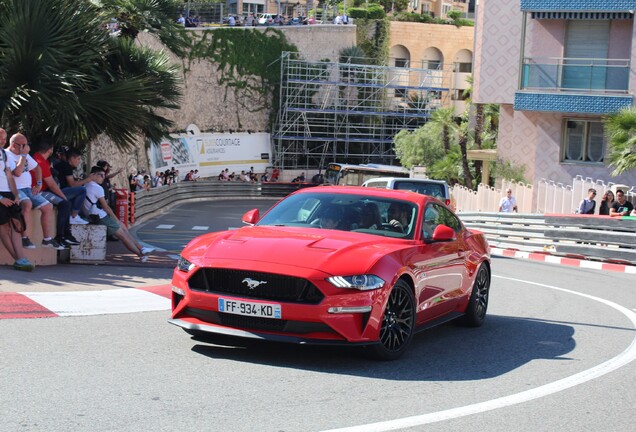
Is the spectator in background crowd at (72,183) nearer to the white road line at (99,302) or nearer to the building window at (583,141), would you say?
the white road line at (99,302)

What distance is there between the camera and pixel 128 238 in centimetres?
1491

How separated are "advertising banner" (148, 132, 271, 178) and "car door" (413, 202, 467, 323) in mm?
38793

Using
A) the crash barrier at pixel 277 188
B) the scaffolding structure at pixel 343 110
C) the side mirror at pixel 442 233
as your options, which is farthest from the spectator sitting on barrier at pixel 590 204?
the scaffolding structure at pixel 343 110

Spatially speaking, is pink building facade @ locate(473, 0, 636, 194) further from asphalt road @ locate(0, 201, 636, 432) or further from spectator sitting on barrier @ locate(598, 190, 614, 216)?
asphalt road @ locate(0, 201, 636, 432)

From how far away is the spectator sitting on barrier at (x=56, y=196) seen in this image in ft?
43.6

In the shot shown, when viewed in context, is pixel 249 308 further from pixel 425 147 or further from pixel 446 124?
pixel 425 147

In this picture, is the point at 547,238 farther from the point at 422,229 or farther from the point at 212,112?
the point at 212,112

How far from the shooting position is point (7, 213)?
12102 millimetres

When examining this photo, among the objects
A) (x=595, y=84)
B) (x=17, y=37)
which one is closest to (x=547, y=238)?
(x=595, y=84)

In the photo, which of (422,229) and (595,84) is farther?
(595,84)

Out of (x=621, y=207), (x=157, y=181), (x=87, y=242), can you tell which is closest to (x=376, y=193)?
(x=87, y=242)

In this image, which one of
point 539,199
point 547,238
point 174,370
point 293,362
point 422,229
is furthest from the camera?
point 539,199

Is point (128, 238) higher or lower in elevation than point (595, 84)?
lower

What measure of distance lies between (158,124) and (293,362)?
14278 mm
